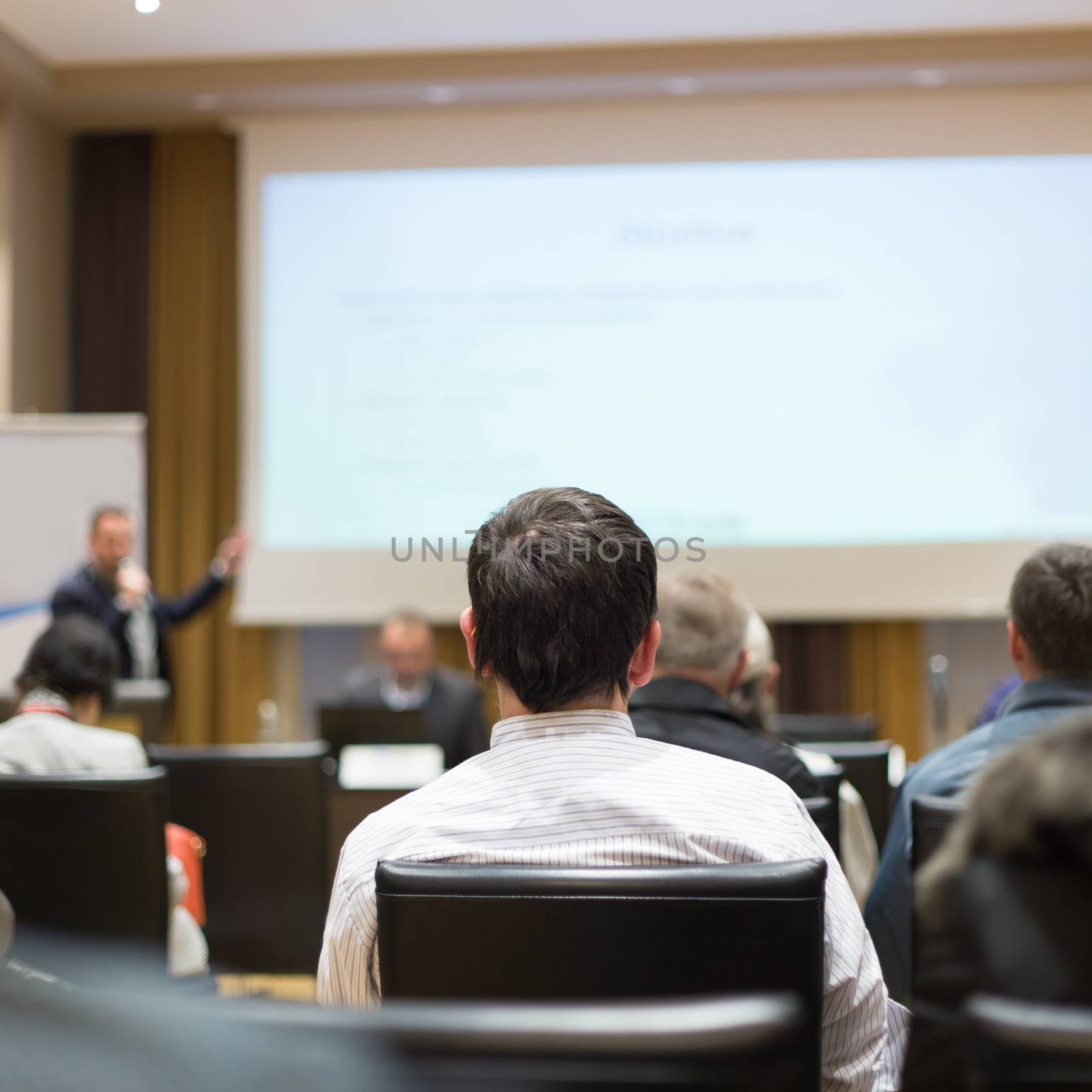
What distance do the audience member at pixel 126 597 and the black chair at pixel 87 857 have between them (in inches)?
121

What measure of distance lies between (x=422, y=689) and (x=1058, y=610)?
320 cm

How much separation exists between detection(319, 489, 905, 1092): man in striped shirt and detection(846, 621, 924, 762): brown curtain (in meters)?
4.55

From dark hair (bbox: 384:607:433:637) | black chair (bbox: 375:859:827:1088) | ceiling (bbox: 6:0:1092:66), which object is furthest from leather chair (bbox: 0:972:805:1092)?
ceiling (bbox: 6:0:1092:66)

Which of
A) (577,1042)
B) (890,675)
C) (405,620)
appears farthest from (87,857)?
(890,675)

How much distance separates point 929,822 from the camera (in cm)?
149

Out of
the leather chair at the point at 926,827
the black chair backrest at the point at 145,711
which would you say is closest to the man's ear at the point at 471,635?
the leather chair at the point at 926,827

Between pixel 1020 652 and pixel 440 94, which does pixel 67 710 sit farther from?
pixel 440 94

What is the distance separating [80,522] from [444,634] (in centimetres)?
174

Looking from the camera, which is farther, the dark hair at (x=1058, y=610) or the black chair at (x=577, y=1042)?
the dark hair at (x=1058, y=610)

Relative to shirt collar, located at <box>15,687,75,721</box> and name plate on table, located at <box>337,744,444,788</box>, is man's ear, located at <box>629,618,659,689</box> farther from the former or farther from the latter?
name plate on table, located at <box>337,744,444,788</box>

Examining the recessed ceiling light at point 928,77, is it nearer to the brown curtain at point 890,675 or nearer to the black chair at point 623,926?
the brown curtain at point 890,675

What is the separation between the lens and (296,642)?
19.7ft

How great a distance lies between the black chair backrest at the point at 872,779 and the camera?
2.45 meters

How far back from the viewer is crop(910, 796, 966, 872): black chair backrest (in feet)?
4.80
